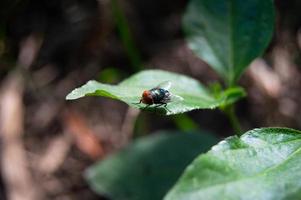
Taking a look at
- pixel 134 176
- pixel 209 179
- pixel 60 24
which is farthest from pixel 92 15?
pixel 209 179

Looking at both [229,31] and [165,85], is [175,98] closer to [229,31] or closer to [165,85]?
[165,85]

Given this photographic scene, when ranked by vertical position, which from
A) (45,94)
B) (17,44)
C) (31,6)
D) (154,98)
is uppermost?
(154,98)

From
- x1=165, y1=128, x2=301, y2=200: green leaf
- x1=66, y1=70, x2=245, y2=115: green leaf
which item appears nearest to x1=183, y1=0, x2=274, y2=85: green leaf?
x1=66, y1=70, x2=245, y2=115: green leaf

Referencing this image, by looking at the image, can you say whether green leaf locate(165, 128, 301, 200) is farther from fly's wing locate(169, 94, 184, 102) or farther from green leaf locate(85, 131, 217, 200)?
green leaf locate(85, 131, 217, 200)

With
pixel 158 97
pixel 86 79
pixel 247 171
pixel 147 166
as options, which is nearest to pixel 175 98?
pixel 158 97

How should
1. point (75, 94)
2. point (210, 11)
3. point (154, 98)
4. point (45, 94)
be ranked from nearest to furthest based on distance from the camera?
1. point (75, 94)
2. point (154, 98)
3. point (210, 11)
4. point (45, 94)

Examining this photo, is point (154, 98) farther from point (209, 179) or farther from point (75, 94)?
point (209, 179)

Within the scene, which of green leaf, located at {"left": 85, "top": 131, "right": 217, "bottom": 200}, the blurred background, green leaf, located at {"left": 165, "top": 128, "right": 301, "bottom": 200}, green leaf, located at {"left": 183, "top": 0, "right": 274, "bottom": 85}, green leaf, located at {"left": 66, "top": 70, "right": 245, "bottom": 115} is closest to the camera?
green leaf, located at {"left": 165, "top": 128, "right": 301, "bottom": 200}

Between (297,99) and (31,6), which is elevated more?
(31,6)
